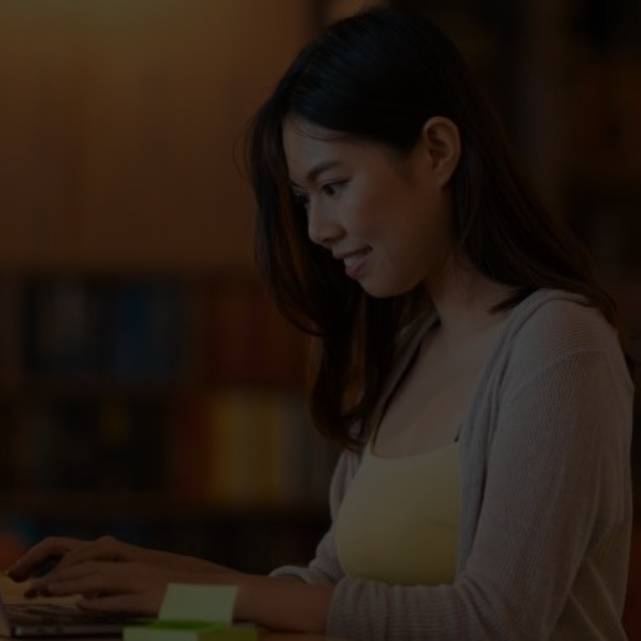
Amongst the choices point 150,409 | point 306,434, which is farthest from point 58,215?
point 306,434

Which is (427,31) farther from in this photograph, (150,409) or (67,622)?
(150,409)

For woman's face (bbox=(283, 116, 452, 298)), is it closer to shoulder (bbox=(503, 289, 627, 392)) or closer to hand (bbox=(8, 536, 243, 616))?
shoulder (bbox=(503, 289, 627, 392))

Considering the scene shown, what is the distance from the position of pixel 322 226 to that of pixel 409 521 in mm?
319

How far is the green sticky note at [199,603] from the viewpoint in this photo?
161 cm

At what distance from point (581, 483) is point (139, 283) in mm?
2914

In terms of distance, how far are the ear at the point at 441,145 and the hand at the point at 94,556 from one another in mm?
467

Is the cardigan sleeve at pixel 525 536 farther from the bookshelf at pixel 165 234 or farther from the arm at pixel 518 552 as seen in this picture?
the bookshelf at pixel 165 234

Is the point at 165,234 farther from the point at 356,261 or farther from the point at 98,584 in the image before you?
the point at 98,584

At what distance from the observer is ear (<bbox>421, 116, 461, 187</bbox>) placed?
1.88 meters

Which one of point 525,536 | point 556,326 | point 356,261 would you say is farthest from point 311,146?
point 525,536

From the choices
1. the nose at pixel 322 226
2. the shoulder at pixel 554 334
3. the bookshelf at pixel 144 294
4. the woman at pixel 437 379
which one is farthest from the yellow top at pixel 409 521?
the bookshelf at pixel 144 294

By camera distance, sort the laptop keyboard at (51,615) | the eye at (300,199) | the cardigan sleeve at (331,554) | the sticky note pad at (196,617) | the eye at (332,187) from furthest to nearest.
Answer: the cardigan sleeve at (331,554) → the eye at (300,199) → the eye at (332,187) → the laptop keyboard at (51,615) → the sticky note pad at (196,617)

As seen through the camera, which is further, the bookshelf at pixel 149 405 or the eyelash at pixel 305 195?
the bookshelf at pixel 149 405

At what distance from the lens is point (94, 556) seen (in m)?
1.82
